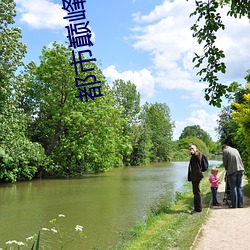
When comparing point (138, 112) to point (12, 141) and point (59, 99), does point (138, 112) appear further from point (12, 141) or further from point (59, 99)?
point (12, 141)

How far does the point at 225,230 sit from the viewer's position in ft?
24.5

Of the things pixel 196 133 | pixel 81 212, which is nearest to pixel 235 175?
pixel 81 212

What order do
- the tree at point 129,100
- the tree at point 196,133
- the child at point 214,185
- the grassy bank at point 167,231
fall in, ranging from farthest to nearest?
1. the tree at point 196,133
2. the tree at point 129,100
3. the child at point 214,185
4. the grassy bank at point 167,231

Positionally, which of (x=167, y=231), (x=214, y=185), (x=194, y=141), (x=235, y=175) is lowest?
(x=167, y=231)

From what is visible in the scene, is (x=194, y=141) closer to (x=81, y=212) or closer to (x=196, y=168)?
(x=81, y=212)

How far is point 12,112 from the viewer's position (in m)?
20.4

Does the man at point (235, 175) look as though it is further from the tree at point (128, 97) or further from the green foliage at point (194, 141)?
the green foliage at point (194, 141)

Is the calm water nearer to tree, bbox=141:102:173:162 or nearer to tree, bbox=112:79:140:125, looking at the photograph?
tree, bbox=112:79:140:125

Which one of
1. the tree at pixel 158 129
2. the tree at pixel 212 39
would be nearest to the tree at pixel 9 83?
the tree at pixel 212 39

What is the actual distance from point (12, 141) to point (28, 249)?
14046 millimetres

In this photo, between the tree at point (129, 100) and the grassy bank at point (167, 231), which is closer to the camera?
the grassy bank at point (167, 231)

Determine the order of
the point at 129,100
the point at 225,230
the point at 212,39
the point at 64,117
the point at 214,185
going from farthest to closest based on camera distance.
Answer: the point at 129,100
the point at 64,117
the point at 214,185
the point at 225,230
the point at 212,39

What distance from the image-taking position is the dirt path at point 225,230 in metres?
6.42

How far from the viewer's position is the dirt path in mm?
6422
